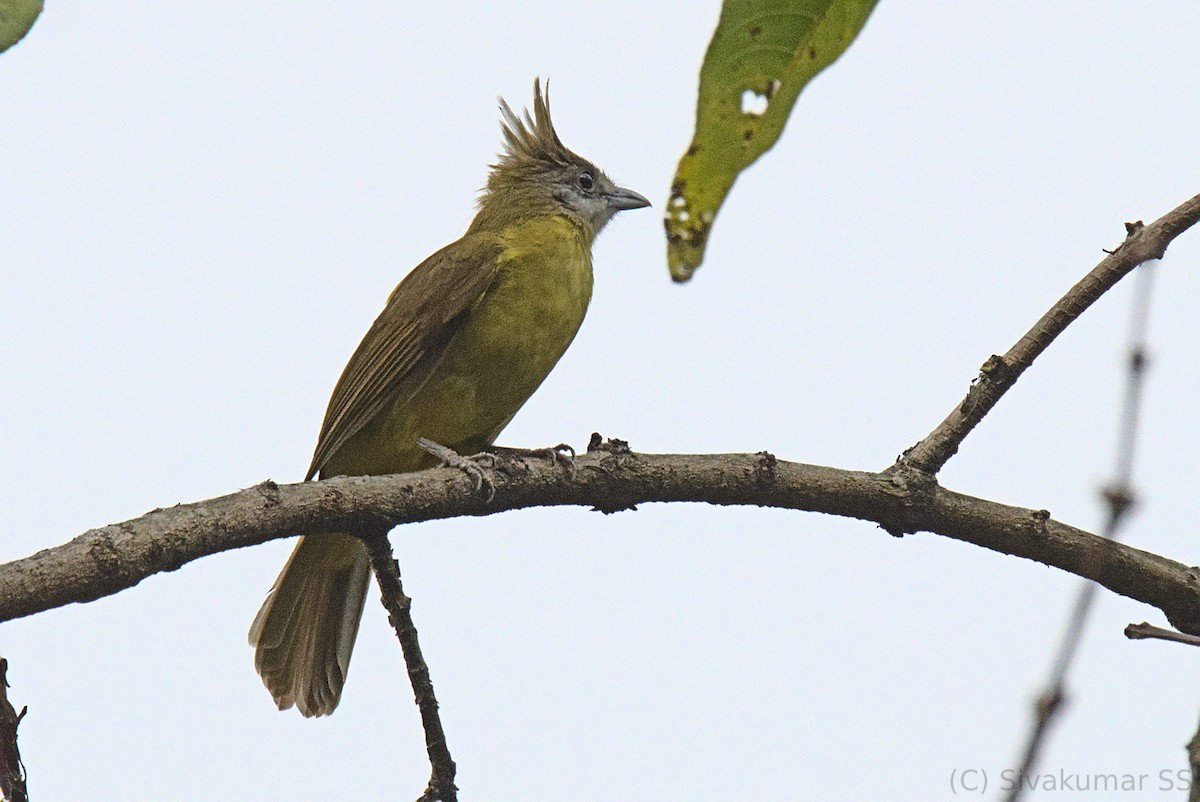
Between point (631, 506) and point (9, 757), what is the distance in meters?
1.83

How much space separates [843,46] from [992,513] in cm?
220

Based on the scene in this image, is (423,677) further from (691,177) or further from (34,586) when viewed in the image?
(691,177)

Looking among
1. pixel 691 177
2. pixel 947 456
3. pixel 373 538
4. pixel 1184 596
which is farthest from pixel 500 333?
pixel 691 177

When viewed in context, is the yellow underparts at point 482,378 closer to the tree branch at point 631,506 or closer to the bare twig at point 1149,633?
the tree branch at point 631,506

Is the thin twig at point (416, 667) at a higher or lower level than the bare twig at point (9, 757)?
higher

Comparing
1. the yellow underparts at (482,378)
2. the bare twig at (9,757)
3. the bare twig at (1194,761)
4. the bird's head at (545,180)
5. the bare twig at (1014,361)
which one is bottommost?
the bare twig at (9,757)

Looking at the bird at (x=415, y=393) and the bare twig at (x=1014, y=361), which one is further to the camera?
the bird at (x=415, y=393)

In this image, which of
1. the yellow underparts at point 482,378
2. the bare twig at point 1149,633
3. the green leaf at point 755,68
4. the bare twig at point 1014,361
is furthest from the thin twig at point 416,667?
the green leaf at point 755,68

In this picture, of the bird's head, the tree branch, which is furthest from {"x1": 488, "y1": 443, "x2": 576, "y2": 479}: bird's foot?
the bird's head

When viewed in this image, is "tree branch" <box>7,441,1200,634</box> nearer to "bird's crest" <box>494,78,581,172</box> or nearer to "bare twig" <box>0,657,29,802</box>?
"bare twig" <box>0,657,29,802</box>

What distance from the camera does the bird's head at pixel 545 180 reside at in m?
6.26

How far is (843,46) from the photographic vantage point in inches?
47.4

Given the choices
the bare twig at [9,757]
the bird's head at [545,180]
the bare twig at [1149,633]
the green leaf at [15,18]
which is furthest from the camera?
the bird's head at [545,180]

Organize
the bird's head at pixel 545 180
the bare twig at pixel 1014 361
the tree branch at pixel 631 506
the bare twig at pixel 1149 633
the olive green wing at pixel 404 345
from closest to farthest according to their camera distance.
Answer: the bare twig at pixel 1149 633
the tree branch at pixel 631 506
the bare twig at pixel 1014 361
the olive green wing at pixel 404 345
the bird's head at pixel 545 180
